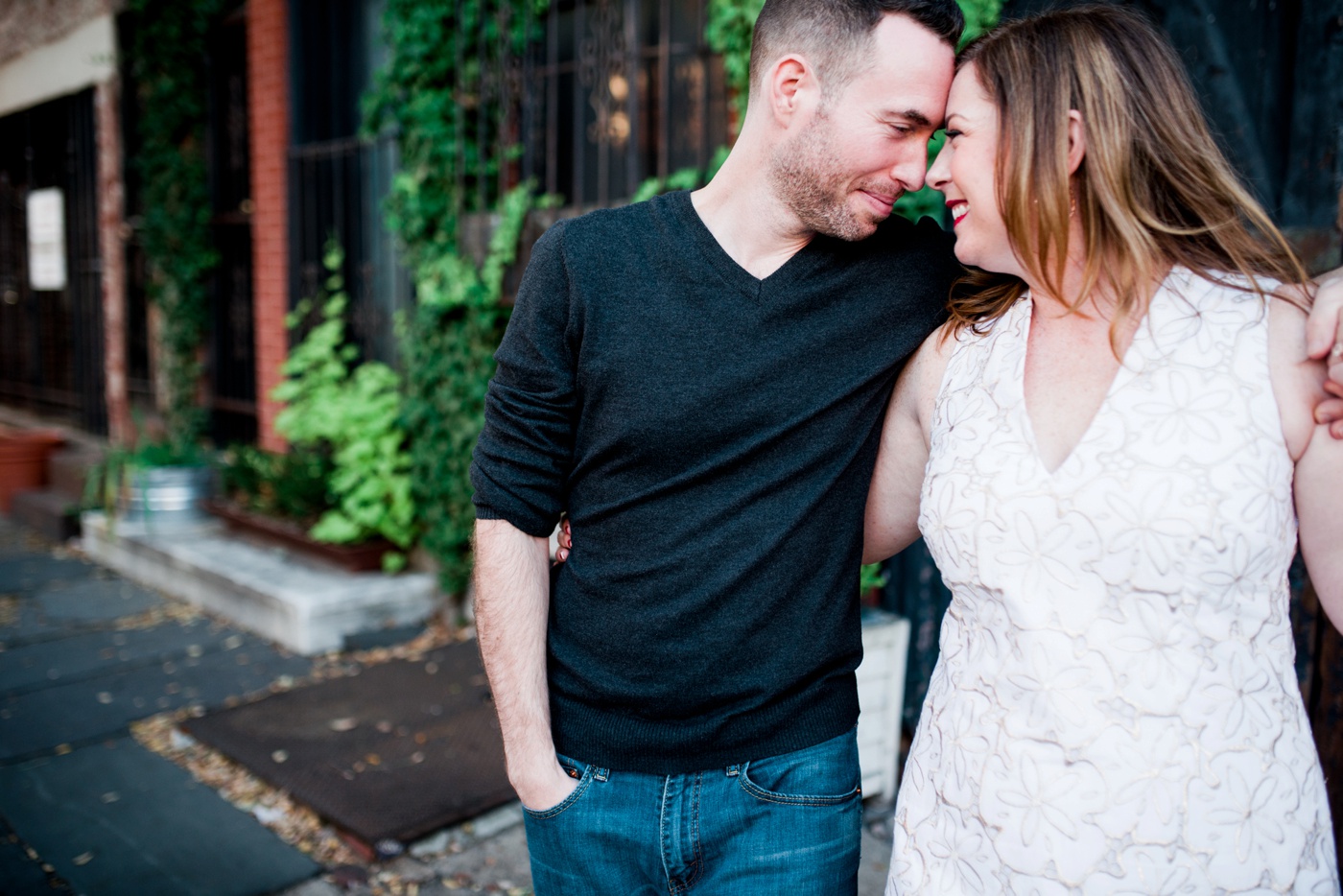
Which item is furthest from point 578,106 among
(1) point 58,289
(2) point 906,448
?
(1) point 58,289

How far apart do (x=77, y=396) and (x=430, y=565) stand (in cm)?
626

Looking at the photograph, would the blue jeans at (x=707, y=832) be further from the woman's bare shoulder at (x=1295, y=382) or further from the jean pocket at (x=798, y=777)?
the woman's bare shoulder at (x=1295, y=382)

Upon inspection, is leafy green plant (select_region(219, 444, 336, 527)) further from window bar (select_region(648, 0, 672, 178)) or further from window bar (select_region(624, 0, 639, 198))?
Answer: window bar (select_region(648, 0, 672, 178))

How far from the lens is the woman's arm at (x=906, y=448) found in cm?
186

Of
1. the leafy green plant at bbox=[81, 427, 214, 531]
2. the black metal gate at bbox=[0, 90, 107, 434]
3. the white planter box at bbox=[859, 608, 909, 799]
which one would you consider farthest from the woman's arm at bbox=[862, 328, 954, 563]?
the black metal gate at bbox=[0, 90, 107, 434]

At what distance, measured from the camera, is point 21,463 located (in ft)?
28.9

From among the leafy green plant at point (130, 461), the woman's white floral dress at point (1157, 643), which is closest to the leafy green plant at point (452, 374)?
the leafy green plant at point (130, 461)

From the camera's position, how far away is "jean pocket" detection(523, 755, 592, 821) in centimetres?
182

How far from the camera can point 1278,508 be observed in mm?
1371

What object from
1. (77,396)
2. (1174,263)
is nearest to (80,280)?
(77,396)

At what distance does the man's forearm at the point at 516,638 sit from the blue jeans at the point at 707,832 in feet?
0.35

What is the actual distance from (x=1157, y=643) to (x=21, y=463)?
959 cm

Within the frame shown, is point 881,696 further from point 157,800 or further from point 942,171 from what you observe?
point 157,800

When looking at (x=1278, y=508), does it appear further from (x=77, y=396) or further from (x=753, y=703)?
(x=77, y=396)
